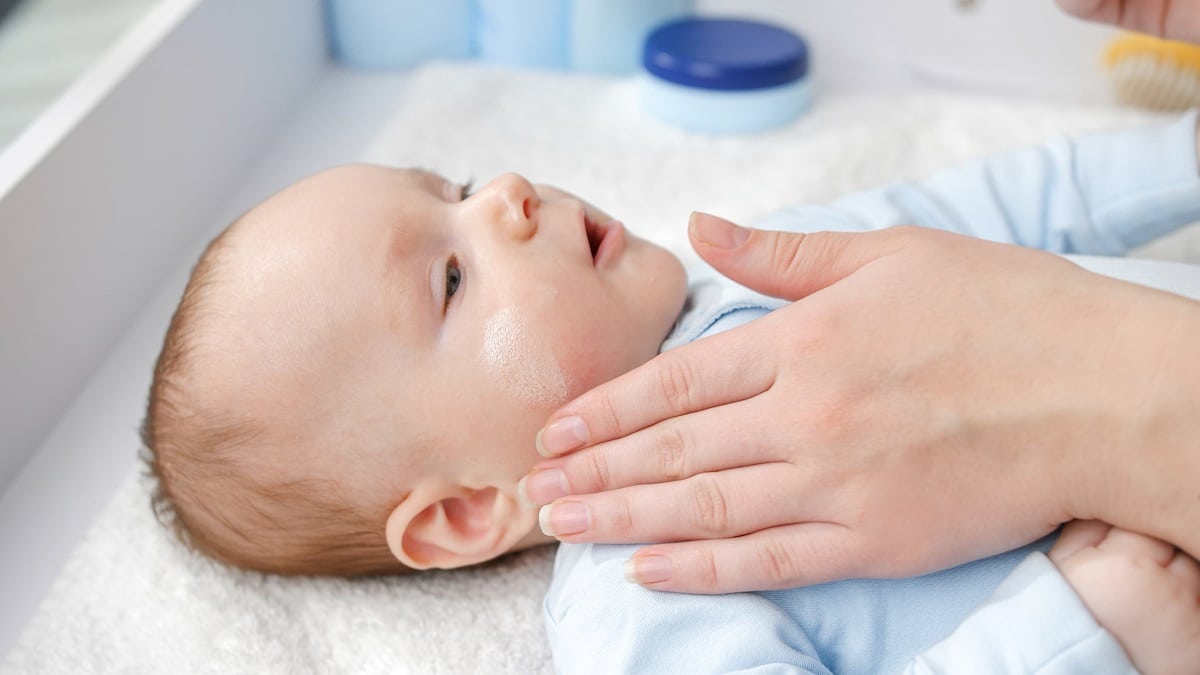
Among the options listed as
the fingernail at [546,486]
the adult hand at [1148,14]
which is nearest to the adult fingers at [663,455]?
the fingernail at [546,486]

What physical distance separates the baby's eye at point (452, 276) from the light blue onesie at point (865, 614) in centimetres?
19

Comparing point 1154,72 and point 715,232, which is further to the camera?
point 1154,72

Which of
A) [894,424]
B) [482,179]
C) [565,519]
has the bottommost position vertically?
[482,179]

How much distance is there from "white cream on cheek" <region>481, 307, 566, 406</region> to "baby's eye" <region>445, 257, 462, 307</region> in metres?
0.06

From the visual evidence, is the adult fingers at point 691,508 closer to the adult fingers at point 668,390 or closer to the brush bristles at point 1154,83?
the adult fingers at point 668,390

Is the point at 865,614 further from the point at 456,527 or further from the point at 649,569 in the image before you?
the point at 456,527

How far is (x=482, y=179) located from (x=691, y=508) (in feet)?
2.62

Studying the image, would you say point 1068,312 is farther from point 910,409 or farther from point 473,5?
point 473,5

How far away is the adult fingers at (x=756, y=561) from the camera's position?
30.0 inches

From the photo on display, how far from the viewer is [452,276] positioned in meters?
0.92

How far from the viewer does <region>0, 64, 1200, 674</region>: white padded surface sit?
913mm

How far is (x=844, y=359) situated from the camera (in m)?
0.75

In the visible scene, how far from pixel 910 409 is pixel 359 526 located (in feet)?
1.46

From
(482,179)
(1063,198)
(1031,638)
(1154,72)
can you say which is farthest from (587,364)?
(1154,72)
